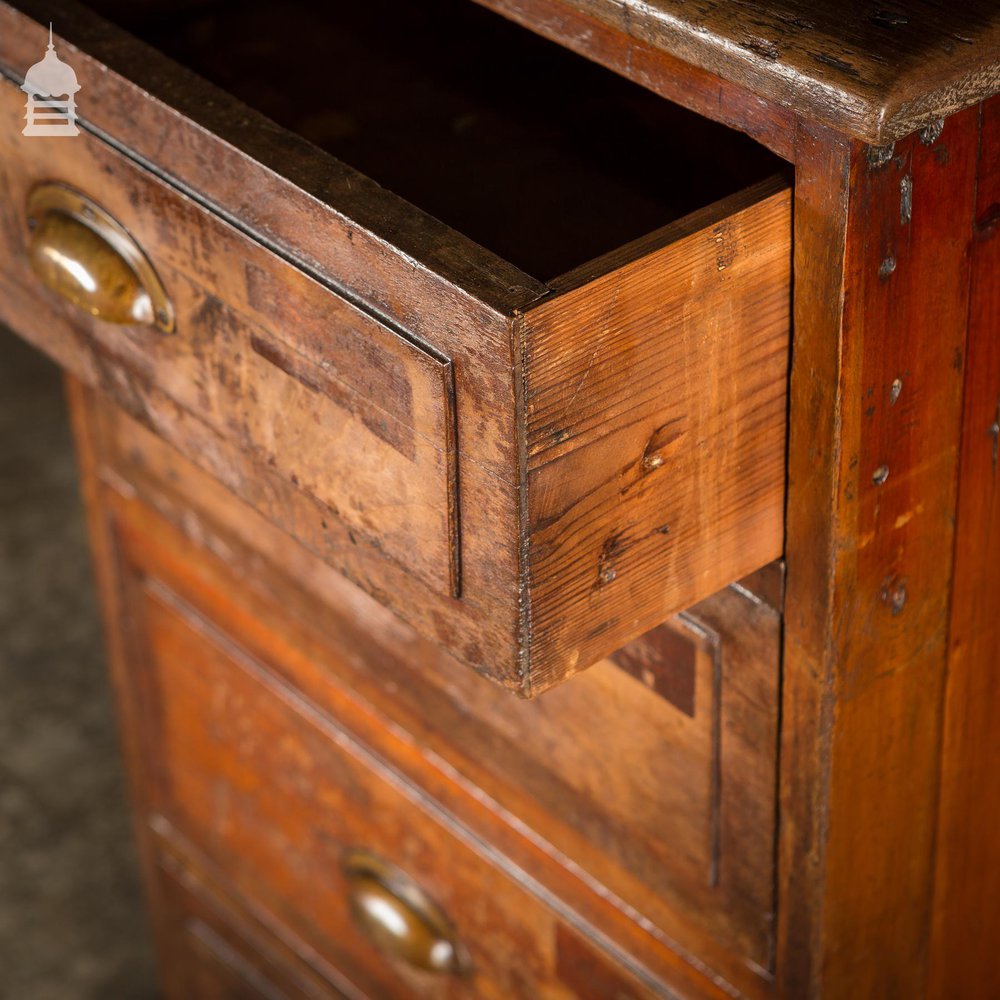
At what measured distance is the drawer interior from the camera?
609 millimetres

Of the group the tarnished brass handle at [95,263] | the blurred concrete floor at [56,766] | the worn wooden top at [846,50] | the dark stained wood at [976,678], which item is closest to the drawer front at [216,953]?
the blurred concrete floor at [56,766]

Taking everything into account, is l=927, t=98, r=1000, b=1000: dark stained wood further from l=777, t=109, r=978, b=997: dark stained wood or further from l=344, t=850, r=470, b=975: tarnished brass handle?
l=344, t=850, r=470, b=975: tarnished brass handle

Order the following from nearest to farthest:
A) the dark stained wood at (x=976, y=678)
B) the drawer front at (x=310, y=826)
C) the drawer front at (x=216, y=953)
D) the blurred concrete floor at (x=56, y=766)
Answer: the dark stained wood at (x=976, y=678)
the drawer front at (x=310, y=826)
the drawer front at (x=216, y=953)
the blurred concrete floor at (x=56, y=766)

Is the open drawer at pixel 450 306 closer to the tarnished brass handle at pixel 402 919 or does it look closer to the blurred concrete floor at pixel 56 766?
the tarnished brass handle at pixel 402 919

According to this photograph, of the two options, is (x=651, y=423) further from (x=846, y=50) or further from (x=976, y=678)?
(x=976, y=678)

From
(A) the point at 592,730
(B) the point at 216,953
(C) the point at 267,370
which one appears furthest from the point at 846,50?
(B) the point at 216,953

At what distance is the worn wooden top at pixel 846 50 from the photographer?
1.63 feet

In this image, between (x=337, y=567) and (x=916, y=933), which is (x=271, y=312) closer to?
(x=337, y=567)

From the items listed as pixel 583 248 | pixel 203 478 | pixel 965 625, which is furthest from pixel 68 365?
pixel 965 625

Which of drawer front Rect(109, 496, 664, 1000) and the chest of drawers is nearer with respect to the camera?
the chest of drawers

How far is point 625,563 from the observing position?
1.88ft

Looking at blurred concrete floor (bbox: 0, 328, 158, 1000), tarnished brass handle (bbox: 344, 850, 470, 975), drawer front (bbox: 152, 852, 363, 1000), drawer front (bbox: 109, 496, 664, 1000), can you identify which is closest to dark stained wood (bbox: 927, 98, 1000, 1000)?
drawer front (bbox: 109, 496, 664, 1000)

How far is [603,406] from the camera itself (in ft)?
1.77

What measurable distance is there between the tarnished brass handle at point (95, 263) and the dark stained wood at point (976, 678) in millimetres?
293
